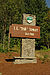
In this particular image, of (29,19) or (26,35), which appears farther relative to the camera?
(29,19)

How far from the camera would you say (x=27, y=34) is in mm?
13258

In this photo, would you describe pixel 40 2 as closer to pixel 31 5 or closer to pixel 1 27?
pixel 31 5

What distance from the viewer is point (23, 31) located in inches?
518

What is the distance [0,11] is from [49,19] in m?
12.9

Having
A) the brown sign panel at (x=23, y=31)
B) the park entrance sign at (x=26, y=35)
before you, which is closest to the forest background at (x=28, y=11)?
the park entrance sign at (x=26, y=35)

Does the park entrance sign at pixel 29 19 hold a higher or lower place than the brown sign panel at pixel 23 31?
higher

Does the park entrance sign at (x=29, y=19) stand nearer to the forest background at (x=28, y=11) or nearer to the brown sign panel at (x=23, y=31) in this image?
the brown sign panel at (x=23, y=31)

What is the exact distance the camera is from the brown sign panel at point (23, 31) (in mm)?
12844

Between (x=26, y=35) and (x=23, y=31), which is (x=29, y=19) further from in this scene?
(x=26, y=35)

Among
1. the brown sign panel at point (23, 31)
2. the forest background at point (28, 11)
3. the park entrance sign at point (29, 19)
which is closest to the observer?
the brown sign panel at point (23, 31)

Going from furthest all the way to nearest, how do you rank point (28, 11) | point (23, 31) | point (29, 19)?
point (28, 11) → point (29, 19) → point (23, 31)

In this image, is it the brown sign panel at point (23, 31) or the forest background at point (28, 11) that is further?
the forest background at point (28, 11)

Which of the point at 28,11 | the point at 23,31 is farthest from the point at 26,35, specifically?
the point at 28,11

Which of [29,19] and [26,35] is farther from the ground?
[29,19]
